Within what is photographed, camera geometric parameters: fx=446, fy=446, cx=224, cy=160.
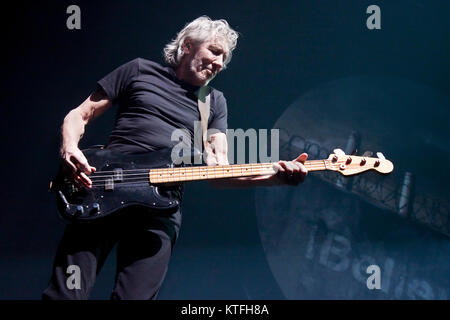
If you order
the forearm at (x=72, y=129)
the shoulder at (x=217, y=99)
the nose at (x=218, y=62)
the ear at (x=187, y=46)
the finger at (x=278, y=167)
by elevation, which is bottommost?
the finger at (x=278, y=167)

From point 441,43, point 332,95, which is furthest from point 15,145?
point 441,43

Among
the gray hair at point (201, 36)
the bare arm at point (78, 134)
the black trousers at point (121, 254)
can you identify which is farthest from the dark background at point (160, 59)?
the black trousers at point (121, 254)

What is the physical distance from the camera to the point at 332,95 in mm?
2963

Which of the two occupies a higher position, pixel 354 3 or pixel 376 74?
pixel 354 3

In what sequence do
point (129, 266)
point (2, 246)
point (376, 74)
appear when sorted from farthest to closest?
point (376, 74)
point (2, 246)
point (129, 266)

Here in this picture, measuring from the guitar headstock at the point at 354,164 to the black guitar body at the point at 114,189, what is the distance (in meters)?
0.74

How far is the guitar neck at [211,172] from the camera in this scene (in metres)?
1.71

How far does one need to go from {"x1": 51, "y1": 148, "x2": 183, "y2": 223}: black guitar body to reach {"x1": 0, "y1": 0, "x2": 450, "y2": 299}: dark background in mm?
1137

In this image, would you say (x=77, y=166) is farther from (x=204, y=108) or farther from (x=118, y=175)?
(x=204, y=108)

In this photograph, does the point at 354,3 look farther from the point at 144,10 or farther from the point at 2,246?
the point at 2,246

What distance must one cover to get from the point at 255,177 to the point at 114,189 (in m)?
0.59

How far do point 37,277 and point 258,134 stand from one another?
1.59 meters

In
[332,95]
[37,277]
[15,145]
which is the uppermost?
[332,95]

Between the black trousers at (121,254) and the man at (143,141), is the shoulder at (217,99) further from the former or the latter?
the black trousers at (121,254)
